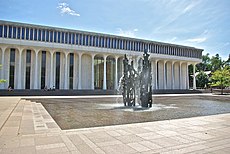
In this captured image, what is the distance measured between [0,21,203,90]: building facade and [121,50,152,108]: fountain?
3270 centimetres

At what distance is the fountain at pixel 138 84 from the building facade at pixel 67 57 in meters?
32.7

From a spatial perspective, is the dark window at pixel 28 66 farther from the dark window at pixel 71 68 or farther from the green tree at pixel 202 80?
the green tree at pixel 202 80

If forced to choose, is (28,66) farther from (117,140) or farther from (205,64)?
(205,64)

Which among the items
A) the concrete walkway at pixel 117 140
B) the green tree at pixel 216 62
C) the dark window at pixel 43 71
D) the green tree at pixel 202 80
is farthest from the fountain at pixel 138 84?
the green tree at pixel 216 62

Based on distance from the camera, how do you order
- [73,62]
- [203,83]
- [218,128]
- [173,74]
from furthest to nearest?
[203,83]
[173,74]
[73,62]
[218,128]

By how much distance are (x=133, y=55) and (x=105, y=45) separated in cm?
868

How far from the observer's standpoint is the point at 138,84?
1502 cm

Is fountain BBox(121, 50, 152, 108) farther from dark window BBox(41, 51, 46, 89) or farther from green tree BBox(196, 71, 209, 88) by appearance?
green tree BBox(196, 71, 209, 88)

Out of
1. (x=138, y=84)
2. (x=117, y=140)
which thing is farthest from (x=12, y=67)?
(x=117, y=140)

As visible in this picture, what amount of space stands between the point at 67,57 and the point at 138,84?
3611cm

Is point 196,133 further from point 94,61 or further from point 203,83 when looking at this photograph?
point 203,83

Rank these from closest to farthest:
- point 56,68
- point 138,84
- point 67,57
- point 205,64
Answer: point 138,84 → point 56,68 → point 67,57 → point 205,64

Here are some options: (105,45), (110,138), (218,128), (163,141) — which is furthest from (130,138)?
(105,45)

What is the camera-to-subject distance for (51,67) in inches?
1766
